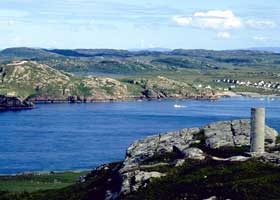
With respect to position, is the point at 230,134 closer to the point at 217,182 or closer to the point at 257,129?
the point at 257,129

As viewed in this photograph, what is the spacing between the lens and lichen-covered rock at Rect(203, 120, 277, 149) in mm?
55375

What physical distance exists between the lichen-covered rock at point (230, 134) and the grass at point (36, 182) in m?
16.2

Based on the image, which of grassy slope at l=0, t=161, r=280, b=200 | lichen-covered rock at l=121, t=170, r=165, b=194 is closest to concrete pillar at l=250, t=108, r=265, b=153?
grassy slope at l=0, t=161, r=280, b=200

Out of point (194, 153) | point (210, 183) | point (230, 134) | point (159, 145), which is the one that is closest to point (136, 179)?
point (210, 183)

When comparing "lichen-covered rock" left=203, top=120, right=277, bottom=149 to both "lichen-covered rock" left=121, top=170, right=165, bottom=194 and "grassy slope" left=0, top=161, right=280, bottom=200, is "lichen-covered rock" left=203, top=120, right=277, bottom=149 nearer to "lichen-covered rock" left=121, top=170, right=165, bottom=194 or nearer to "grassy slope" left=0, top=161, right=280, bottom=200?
"grassy slope" left=0, top=161, right=280, bottom=200

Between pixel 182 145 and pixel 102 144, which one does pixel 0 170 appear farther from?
pixel 182 145

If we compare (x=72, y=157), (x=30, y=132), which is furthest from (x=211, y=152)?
(x=30, y=132)

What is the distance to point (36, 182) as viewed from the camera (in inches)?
2913

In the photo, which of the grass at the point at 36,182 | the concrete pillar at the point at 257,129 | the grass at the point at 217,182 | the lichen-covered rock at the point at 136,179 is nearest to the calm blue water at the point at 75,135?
the grass at the point at 36,182

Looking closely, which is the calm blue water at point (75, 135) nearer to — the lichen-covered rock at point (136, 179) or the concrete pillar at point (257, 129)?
the concrete pillar at point (257, 129)

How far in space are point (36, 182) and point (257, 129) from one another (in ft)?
106

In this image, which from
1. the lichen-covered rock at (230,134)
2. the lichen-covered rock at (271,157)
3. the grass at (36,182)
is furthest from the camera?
the grass at (36,182)

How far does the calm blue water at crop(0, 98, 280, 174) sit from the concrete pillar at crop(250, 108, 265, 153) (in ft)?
184

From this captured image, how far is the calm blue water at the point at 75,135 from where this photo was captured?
364 ft
